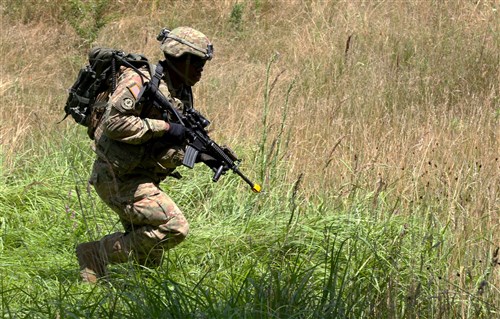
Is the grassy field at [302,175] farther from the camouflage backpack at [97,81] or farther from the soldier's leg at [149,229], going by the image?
the camouflage backpack at [97,81]

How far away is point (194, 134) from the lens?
15.0ft

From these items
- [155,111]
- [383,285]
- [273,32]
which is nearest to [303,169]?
[155,111]

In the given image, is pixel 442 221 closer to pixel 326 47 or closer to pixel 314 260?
pixel 314 260

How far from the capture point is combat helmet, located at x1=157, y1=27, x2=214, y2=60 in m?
4.52

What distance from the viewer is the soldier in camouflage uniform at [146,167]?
14.6 ft

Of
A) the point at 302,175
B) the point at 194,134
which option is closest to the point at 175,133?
the point at 194,134

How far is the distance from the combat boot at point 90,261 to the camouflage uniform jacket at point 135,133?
0.42 metres

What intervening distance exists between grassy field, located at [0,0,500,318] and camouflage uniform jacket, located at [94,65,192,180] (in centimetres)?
43

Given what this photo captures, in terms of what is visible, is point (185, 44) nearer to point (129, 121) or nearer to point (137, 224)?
point (129, 121)

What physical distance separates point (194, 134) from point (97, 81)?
0.56 meters

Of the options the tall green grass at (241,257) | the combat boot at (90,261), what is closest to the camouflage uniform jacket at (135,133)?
the tall green grass at (241,257)

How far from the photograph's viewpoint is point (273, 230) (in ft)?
15.9

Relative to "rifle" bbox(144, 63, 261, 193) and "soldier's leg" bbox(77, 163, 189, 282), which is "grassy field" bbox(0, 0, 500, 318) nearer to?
"soldier's leg" bbox(77, 163, 189, 282)

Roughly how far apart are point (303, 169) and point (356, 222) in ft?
3.73
